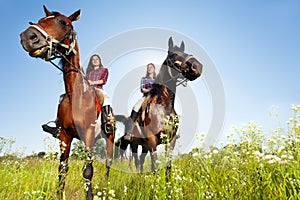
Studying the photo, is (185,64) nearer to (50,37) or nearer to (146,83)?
(146,83)

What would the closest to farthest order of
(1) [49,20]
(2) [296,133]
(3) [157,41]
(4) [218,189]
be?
(4) [218,189], (2) [296,133], (1) [49,20], (3) [157,41]

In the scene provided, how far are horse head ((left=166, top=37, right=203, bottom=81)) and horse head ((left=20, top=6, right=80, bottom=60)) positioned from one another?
2377 mm

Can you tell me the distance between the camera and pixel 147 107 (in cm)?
714

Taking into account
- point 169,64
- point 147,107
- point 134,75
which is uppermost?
point 134,75

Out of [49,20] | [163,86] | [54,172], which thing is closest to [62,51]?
[49,20]

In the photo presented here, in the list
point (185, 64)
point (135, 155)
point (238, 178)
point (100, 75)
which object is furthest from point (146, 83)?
point (238, 178)

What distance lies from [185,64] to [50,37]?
3.07 meters

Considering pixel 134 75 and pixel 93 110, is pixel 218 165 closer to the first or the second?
pixel 93 110

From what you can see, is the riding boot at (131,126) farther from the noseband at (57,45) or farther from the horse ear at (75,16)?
the horse ear at (75,16)

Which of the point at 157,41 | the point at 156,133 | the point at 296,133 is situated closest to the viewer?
the point at 296,133

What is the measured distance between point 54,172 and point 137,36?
6.86 m

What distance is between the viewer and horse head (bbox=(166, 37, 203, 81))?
21.3 ft

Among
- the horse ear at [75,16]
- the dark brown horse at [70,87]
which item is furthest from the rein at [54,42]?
the horse ear at [75,16]

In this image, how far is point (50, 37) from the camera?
516cm
